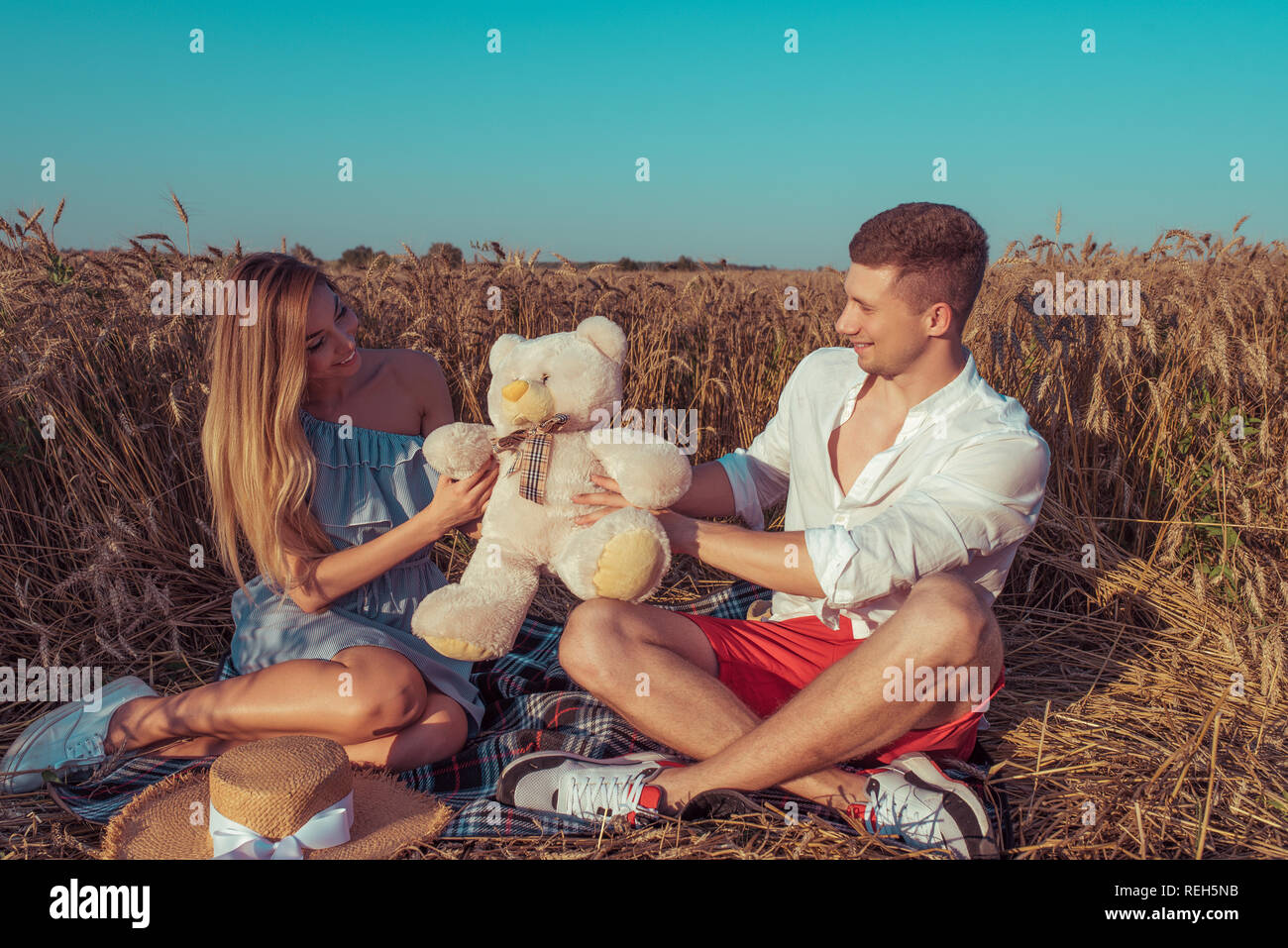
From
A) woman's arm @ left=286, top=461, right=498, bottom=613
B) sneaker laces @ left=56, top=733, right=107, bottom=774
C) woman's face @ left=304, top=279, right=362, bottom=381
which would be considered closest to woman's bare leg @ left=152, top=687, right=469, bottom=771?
sneaker laces @ left=56, top=733, right=107, bottom=774

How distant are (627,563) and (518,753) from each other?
0.83 meters

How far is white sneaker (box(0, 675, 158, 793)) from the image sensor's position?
2215 mm

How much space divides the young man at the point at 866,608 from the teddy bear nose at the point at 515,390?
29 centimetres

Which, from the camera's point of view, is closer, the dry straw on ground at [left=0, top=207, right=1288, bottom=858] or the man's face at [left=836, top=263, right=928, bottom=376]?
the man's face at [left=836, top=263, right=928, bottom=376]

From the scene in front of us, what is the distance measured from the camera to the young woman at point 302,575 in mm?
2236

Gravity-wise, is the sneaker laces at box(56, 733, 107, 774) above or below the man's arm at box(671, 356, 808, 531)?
below

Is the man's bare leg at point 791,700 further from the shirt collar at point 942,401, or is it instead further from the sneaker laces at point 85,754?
the sneaker laces at point 85,754

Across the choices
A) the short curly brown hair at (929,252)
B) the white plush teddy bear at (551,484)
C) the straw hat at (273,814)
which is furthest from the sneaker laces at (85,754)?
the short curly brown hair at (929,252)

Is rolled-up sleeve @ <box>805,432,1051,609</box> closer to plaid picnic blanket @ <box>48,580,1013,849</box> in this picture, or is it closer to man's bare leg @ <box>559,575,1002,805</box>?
man's bare leg @ <box>559,575,1002,805</box>

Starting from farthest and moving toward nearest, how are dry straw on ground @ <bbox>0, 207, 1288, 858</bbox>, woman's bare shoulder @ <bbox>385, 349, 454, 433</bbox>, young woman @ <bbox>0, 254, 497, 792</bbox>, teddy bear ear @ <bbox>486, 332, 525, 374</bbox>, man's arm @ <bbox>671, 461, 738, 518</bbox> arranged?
woman's bare shoulder @ <bbox>385, 349, 454, 433</bbox> → dry straw on ground @ <bbox>0, 207, 1288, 858</bbox> → man's arm @ <bbox>671, 461, 738, 518</bbox> → young woman @ <bbox>0, 254, 497, 792</bbox> → teddy bear ear @ <bbox>486, 332, 525, 374</bbox>

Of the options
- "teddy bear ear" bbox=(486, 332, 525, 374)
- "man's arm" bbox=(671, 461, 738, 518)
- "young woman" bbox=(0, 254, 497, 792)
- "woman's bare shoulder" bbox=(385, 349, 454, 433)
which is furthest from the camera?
"woman's bare shoulder" bbox=(385, 349, 454, 433)

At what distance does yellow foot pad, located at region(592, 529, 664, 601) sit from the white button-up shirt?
0.37 metres

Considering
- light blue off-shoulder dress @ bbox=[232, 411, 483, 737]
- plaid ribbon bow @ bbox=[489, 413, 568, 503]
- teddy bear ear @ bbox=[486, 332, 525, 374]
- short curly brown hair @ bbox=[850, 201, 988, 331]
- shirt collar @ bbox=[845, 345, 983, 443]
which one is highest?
short curly brown hair @ bbox=[850, 201, 988, 331]
